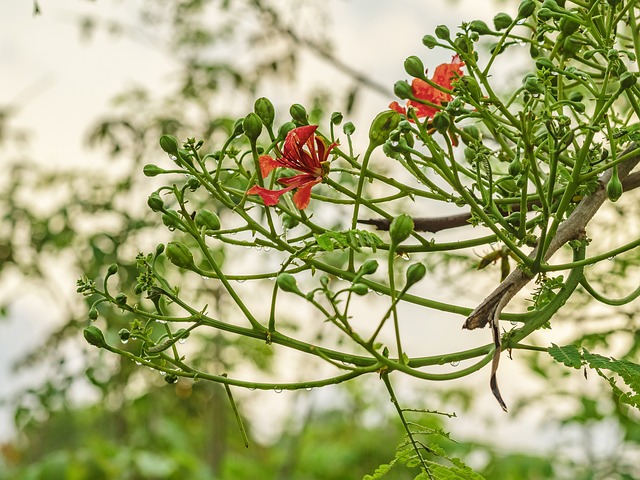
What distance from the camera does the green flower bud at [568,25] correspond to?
0.63m

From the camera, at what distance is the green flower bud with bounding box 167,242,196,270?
24.8 inches

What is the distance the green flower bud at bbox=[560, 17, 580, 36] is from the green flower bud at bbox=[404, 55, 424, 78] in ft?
0.35

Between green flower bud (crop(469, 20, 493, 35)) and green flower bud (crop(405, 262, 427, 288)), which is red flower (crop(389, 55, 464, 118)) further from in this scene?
green flower bud (crop(405, 262, 427, 288))

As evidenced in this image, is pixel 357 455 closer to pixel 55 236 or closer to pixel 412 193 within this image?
pixel 55 236

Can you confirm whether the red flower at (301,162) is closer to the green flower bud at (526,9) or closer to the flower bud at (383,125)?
the flower bud at (383,125)

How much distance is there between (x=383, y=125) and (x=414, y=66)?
5 cm

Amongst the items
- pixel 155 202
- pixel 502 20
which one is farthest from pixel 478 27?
pixel 155 202

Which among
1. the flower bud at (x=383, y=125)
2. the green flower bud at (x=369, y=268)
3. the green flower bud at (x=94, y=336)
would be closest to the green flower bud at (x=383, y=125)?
the flower bud at (x=383, y=125)

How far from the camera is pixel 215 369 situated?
9.13 ft

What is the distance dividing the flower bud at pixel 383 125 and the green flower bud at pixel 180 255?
6.0 inches

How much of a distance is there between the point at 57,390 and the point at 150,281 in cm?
166

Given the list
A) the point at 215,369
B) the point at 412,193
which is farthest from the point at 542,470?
the point at 412,193

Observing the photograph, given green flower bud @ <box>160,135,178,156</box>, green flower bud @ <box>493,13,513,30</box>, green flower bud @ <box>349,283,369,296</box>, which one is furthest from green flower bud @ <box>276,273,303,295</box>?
green flower bud @ <box>493,13,513,30</box>

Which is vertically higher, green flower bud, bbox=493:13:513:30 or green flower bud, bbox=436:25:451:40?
green flower bud, bbox=493:13:513:30
